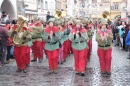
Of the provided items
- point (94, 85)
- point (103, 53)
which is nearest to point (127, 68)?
point (103, 53)

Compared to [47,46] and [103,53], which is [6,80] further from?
[103,53]

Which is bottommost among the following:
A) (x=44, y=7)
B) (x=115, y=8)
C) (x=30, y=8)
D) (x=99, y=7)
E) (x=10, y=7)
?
(x=10, y=7)

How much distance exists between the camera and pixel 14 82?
346 inches

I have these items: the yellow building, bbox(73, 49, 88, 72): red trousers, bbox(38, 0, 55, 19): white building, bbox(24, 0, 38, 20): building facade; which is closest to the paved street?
bbox(73, 49, 88, 72): red trousers

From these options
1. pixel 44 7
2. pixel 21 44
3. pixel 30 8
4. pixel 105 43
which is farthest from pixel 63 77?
pixel 44 7

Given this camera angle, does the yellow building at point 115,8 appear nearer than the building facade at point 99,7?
No

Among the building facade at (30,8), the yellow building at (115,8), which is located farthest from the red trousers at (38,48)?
the yellow building at (115,8)

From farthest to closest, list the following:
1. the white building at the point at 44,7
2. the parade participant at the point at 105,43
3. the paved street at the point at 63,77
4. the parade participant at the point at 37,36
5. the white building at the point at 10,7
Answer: the white building at the point at 44,7, the white building at the point at 10,7, the parade participant at the point at 37,36, the parade participant at the point at 105,43, the paved street at the point at 63,77

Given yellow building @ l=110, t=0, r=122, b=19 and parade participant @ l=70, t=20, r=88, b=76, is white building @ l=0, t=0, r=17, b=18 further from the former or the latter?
yellow building @ l=110, t=0, r=122, b=19

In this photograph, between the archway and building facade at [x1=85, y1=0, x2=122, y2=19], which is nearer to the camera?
the archway

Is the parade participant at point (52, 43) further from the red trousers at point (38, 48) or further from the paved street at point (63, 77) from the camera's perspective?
the red trousers at point (38, 48)

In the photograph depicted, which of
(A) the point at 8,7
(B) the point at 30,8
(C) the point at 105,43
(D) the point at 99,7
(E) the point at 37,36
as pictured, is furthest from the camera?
(D) the point at 99,7

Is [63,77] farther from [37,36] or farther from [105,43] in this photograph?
[37,36]

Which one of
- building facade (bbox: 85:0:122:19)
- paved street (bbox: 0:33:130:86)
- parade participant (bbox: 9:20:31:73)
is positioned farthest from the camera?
building facade (bbox: 85:0:122:19)
